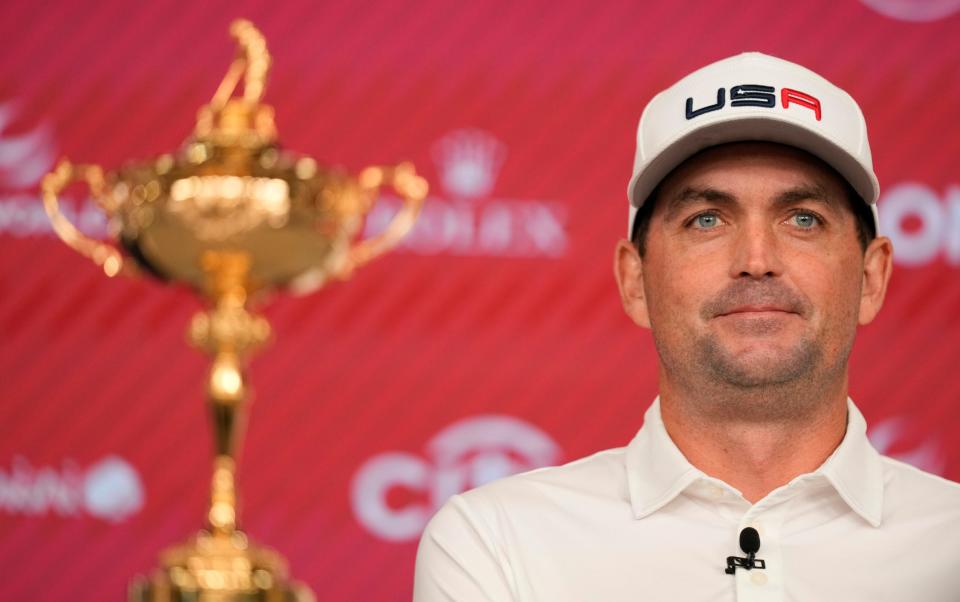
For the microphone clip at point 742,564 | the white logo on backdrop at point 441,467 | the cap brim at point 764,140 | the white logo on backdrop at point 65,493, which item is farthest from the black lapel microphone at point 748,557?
the white logo on backdrop at point 65,493

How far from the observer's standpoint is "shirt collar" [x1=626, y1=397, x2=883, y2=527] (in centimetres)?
131

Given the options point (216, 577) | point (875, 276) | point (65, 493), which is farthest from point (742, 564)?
point (65, 493)

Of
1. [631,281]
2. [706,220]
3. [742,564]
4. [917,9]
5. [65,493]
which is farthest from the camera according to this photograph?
[917,9]

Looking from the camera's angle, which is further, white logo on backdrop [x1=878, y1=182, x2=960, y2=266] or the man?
white logo on backdrop [x1=878, y1=182, x2=960, y2=266]

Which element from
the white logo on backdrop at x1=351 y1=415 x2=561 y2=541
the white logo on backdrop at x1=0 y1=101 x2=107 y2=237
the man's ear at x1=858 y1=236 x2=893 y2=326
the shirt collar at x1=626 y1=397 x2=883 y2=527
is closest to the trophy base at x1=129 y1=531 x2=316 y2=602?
the shirt collar at x1=626 y1=397 x2=883 y2=527

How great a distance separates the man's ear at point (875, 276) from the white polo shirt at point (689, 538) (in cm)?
14

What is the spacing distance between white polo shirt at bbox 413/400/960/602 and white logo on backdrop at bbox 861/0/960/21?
122 cm

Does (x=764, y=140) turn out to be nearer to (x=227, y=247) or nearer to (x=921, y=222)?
(x=227, y=247)

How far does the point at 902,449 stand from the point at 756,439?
1046 mm

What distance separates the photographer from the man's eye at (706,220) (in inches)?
52.9

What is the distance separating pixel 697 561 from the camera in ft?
4.17

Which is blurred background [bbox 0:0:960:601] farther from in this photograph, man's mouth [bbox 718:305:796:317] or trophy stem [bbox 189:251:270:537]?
trophy stem [bbox 189:251:270:537]

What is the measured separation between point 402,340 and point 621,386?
39 cm

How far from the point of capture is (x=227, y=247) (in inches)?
38.1
